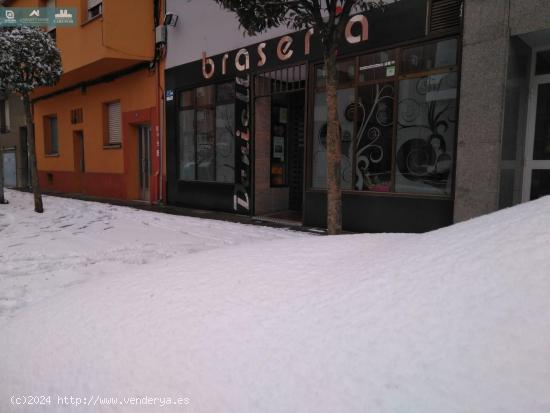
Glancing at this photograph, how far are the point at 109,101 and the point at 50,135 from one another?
5.88 metres

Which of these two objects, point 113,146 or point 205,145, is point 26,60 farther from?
point 113,146

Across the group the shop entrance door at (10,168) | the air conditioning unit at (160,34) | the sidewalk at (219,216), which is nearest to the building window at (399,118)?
the sidewalk at (219,216)

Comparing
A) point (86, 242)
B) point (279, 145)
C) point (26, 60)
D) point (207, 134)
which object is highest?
point (26, 60)

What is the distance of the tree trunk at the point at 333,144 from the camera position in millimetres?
4375

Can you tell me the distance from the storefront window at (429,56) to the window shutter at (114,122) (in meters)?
9.82

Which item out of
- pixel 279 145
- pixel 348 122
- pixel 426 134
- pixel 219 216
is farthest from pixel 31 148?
pixel 426 134

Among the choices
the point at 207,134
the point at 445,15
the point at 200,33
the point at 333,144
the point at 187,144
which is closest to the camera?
the point at 333,144

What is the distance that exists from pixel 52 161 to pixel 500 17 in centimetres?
1676

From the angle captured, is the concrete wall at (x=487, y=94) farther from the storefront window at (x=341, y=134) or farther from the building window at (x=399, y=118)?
the storefront window at (x=341, y=134)

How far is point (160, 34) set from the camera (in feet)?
36.4

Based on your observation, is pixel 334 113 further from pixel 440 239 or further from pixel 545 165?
pixel 545 165

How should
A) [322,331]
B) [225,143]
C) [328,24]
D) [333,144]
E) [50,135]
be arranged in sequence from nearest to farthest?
1. [322,331]
2. [328,24]
3. [333,144]
4. [225,143]
5. [50,135]

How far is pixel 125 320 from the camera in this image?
2188 millimetres

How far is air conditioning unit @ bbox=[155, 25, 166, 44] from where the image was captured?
11039 millimetres
